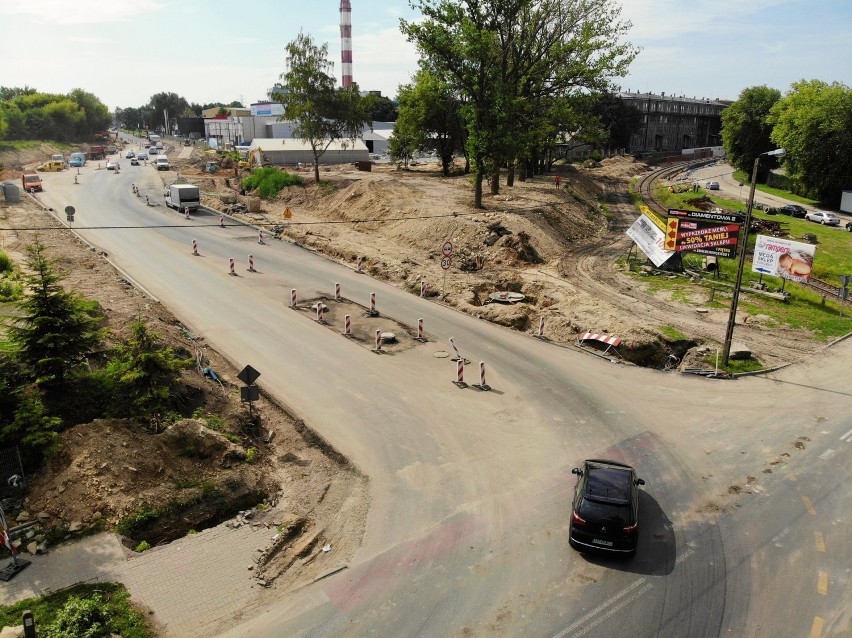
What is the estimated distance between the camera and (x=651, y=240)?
37.6m

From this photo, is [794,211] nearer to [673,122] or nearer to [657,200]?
[657,200]

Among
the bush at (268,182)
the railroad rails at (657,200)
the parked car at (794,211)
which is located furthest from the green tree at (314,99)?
the parked car at (794,211)

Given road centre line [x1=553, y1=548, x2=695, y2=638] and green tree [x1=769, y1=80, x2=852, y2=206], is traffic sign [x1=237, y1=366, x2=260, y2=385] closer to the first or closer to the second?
road centre line [x1=553, y1=548, x2=695, y2=638]

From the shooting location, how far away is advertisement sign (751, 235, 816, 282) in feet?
102

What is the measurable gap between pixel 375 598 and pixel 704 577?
6.60m

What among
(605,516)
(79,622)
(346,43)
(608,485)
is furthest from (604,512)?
(346,43)

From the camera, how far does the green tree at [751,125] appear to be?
77.1 meters

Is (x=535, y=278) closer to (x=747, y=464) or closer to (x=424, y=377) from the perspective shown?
(x=424, y=377)

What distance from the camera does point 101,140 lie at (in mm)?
147875

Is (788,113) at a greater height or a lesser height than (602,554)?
greater

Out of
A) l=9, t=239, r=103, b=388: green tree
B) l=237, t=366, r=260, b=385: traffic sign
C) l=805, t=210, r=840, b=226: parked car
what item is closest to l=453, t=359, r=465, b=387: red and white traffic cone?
l=237, t=366, r=260, b=385: traffic sign

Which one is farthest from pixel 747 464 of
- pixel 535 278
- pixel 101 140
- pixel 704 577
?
pixel 101 140

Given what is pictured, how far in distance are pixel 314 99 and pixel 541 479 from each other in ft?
169

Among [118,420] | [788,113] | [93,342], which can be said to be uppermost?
[788,113]
